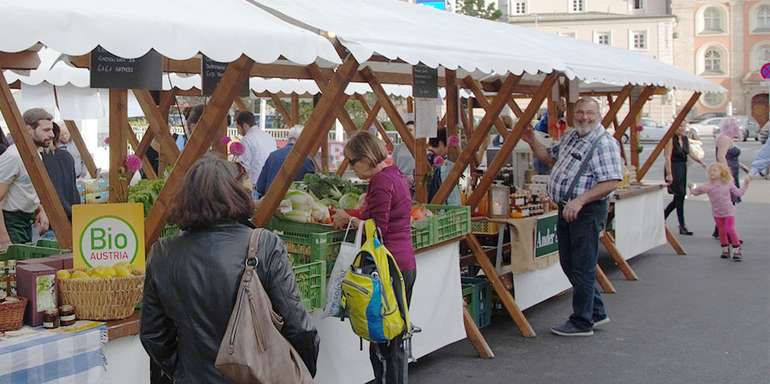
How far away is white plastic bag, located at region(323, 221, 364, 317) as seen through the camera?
193 inches

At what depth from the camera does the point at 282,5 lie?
5.05 meters

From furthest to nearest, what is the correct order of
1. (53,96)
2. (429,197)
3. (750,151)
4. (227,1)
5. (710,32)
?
1. (710,32)
2. (750,151)
3. (53,96)
4. (429,197)
5. (227,1)

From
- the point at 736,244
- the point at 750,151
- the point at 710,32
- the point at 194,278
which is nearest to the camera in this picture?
the point at 194,278

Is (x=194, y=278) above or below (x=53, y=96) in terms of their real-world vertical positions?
below

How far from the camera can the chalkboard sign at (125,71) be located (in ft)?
15.3

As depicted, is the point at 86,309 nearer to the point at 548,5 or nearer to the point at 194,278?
the point at 194,278

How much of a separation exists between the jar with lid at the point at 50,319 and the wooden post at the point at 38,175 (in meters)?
0.81

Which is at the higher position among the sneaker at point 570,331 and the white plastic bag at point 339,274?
the white plastic bag at point 339,274

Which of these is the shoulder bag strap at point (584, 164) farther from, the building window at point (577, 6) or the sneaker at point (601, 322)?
the building window at point (577, 6)

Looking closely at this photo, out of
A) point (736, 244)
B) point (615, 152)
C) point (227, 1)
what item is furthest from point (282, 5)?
point (736, 244)

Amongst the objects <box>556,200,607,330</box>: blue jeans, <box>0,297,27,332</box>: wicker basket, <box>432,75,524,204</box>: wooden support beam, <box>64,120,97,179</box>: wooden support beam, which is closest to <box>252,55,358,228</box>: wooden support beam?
<box>0,297,27,332</box>: wicker basket

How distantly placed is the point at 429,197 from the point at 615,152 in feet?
5.91

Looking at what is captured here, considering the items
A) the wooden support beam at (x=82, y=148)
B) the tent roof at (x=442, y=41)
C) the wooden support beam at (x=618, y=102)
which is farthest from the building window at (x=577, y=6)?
the wooden support beam at (x=82, y=148)

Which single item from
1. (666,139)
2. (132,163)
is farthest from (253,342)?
(666,139)
